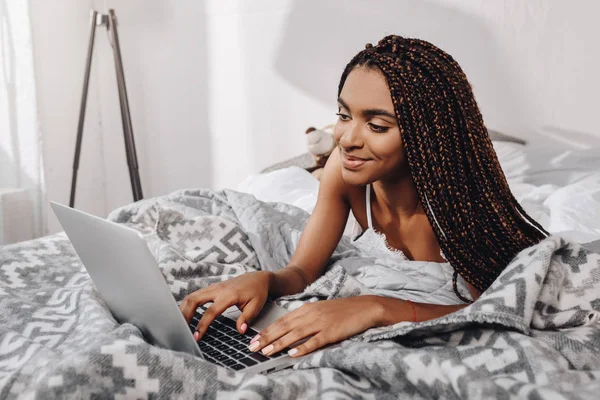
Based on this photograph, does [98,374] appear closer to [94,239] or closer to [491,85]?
[94,239]

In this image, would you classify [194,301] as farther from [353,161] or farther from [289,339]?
[353,161]

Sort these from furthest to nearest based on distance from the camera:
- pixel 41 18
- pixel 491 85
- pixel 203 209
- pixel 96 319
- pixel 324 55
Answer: pixel 41 18 < pixel 324 55 < pixel 491 85 < pixel 203 209 < pixel 96 319

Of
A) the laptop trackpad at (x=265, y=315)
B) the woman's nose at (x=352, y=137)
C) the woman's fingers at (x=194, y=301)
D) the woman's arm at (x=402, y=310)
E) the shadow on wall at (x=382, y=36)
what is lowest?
the laptop trackpad at (x=265, y=315)

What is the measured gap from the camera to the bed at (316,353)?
0.77m

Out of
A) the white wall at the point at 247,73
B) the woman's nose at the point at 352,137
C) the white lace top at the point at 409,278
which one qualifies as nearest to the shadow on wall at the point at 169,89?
the white wall at the point at 247,73

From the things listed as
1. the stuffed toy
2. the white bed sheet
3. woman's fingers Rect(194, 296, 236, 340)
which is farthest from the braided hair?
the stuffed toy

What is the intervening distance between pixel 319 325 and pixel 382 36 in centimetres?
184

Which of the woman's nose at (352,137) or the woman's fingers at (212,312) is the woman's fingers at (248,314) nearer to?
the woman's fingers at (212,312)

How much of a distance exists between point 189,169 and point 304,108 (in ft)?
2.51

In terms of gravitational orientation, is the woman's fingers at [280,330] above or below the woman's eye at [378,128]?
below

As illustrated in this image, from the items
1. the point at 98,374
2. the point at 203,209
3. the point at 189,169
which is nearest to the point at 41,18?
the point at 189,169

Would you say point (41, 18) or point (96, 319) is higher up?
point (41, 18)

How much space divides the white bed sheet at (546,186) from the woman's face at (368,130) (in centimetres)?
64

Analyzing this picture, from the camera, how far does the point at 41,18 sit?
3121 millimetres
